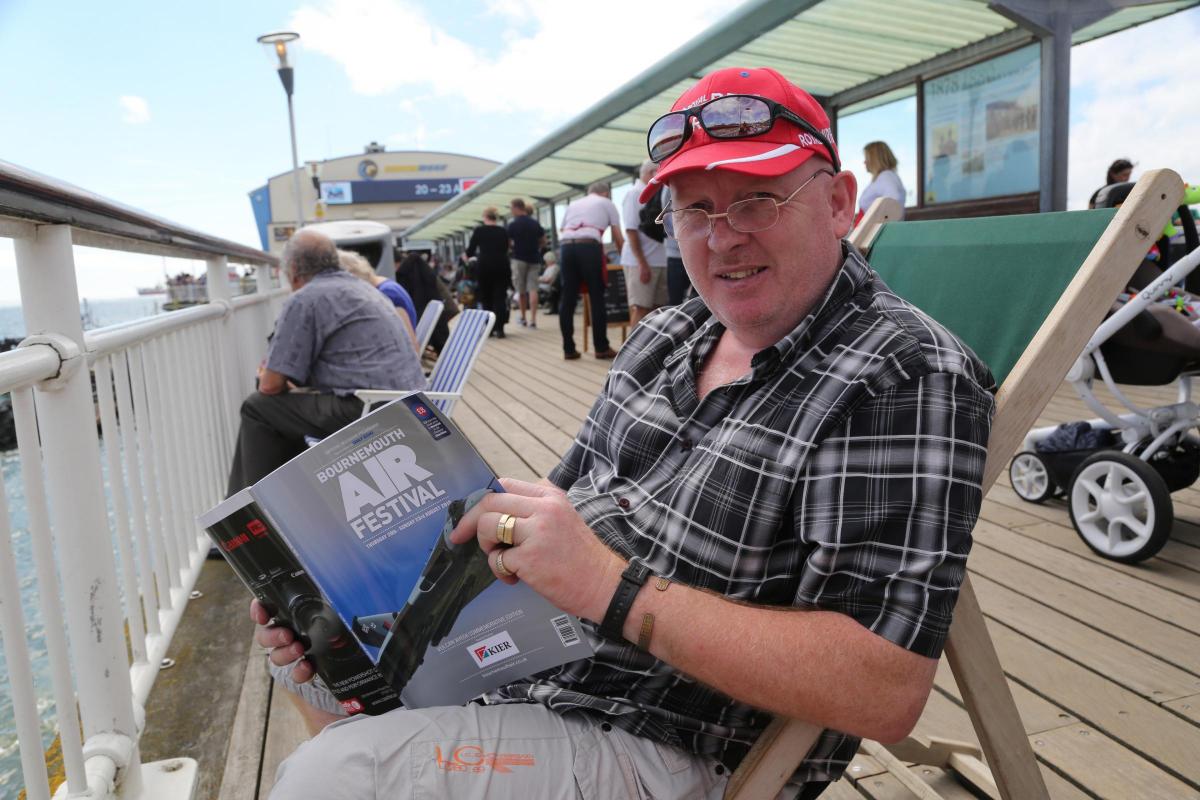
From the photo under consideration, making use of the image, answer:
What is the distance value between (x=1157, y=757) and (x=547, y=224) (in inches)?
713

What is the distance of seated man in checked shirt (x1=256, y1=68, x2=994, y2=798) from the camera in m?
0.94

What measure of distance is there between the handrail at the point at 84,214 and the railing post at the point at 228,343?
126 cm

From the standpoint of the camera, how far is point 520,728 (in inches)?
42.9

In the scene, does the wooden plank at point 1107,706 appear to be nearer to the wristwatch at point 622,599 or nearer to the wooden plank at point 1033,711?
the wooden plank at point 1033,711

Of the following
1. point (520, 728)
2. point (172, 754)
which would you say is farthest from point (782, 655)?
point (172, 754)

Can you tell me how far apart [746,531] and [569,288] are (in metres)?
7.27

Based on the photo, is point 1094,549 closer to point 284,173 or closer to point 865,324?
point 865,324

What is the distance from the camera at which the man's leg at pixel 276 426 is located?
3.54 meters

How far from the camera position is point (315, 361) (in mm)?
3719

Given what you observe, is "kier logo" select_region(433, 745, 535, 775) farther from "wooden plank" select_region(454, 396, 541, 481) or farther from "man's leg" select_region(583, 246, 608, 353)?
"man's leg" select_region(583, 246, 608, 353)

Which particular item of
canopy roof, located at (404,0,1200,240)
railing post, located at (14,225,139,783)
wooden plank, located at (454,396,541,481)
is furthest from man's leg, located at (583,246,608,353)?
railing post, located at (14,225,139,783)

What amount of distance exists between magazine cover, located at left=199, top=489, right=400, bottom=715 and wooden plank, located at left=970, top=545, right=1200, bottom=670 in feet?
6.41

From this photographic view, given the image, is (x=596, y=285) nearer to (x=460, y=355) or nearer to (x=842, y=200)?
(x=460, y=355)

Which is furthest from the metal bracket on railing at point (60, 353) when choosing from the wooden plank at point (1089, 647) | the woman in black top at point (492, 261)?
the woman in black top at point (492, 261)
